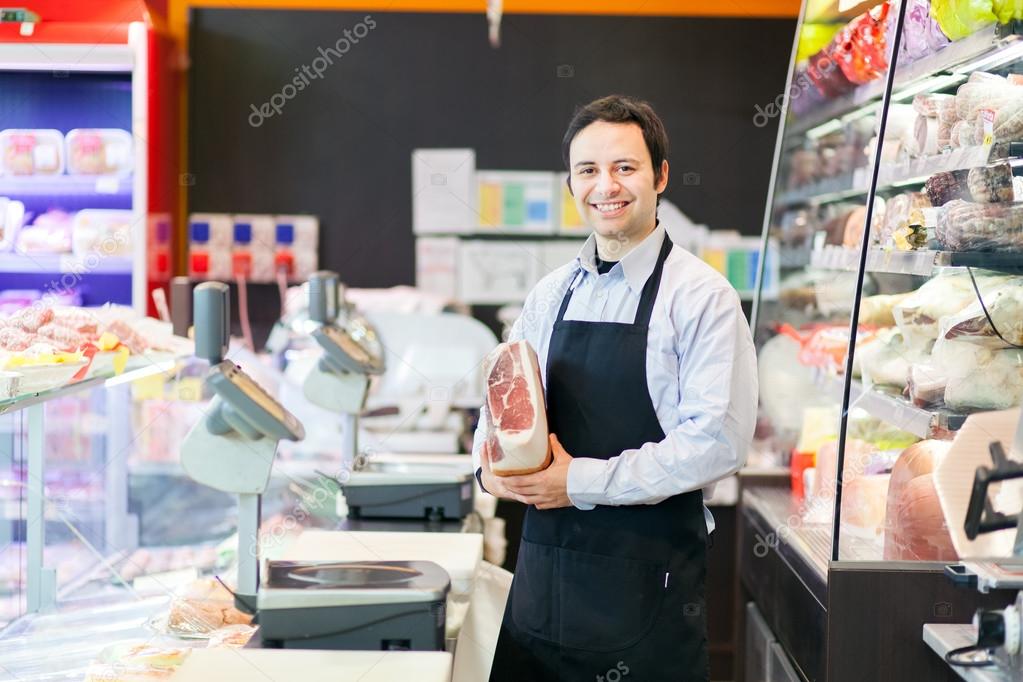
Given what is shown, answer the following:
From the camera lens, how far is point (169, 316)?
4.76 metres

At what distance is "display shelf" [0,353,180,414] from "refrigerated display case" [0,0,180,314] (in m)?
1.71

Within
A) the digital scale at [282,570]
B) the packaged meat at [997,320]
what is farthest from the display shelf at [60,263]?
the packaged meat at [997,320]

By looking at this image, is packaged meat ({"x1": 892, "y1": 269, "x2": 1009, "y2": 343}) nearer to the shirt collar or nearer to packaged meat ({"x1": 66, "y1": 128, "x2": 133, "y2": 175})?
the shirt collar

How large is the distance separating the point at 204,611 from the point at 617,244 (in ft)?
3.70

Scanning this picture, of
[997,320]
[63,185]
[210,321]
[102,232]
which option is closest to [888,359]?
[997,320]

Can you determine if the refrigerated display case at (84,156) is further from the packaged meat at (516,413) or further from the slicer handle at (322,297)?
the packaged meat at (516,413)

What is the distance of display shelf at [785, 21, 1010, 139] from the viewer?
2170 mm

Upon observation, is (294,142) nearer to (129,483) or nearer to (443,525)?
(129,483)

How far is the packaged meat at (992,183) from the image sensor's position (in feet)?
6.51

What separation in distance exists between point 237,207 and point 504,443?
3440 mm

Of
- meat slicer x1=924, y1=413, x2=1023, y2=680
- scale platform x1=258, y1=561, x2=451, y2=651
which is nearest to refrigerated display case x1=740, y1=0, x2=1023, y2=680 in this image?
meat slicer x1=924, y1=413, x2=1023, y2=680

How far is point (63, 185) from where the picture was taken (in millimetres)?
4488

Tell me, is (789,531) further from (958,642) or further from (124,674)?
(124,674)

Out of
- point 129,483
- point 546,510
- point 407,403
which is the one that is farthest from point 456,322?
point 546,510
